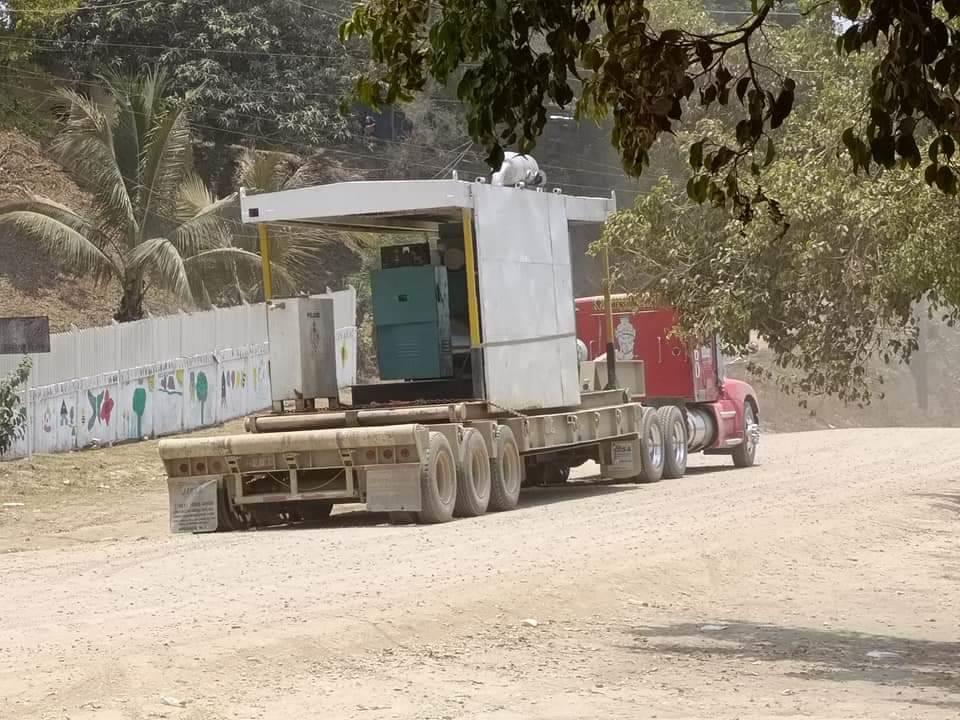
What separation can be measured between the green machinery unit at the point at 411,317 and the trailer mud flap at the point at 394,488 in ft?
7.45

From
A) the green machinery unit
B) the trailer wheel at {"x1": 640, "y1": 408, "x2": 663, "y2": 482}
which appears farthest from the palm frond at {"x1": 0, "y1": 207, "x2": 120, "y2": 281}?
the green machinery unit

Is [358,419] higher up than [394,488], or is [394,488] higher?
[358,419]

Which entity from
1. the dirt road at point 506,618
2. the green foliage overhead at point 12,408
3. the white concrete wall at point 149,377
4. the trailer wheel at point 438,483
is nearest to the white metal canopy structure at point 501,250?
the trailer wheel at point 438,483

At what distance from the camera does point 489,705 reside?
8.65 meters

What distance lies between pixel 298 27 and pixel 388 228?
2663cm

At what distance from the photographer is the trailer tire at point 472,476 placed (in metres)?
17.6

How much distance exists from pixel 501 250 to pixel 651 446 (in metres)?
5.36

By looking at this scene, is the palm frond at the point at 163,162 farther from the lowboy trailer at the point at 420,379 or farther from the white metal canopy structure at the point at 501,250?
the white metal canopy structure at the point at 501,250

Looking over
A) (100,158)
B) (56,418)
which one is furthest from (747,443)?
(100,158)

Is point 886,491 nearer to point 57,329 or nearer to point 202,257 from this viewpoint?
point 202,257

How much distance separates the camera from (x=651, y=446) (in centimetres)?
2297

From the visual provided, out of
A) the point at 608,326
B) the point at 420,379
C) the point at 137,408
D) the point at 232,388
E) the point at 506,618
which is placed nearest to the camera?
the point at 506,618

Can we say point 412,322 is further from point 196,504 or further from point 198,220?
point 198,220

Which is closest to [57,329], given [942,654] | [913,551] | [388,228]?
[388,228]
